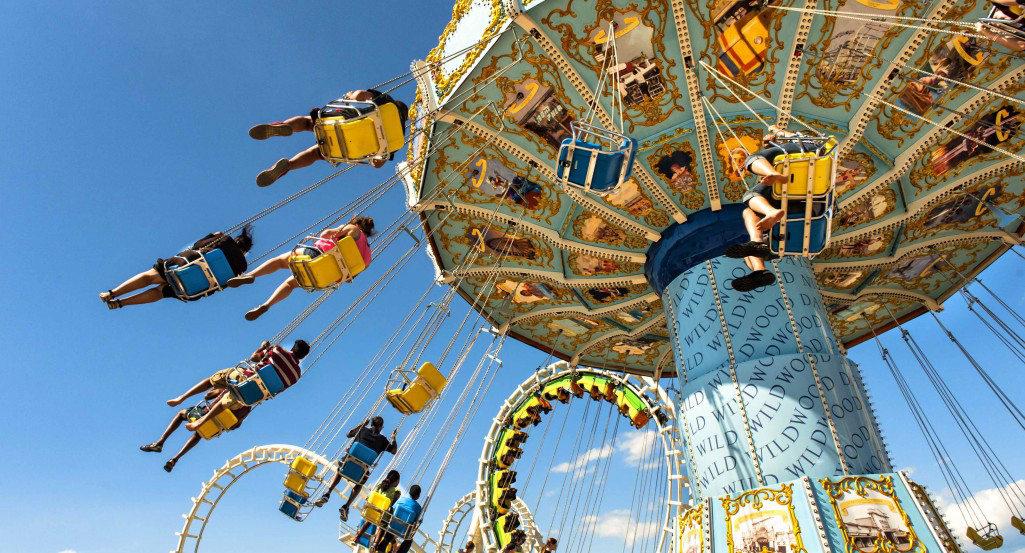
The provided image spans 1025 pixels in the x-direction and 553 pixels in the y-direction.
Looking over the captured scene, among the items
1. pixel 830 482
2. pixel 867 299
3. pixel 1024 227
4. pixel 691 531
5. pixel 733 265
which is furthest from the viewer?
pixel 867 299

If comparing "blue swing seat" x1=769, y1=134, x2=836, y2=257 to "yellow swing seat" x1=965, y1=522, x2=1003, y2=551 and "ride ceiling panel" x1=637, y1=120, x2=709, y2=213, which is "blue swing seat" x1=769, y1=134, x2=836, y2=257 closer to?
"ride ceiling panel" x1=637, y1=120, x2=709, y2=213

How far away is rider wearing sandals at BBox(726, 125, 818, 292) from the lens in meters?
5.10

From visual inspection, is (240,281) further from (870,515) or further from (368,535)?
(870,515)

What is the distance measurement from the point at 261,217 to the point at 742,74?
20.5ft

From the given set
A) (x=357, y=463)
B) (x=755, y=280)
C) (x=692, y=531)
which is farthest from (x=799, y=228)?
(x=357, y=463)

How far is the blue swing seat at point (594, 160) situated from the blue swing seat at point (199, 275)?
3597 mm

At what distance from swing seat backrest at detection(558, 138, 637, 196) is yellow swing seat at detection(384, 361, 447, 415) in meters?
4.60

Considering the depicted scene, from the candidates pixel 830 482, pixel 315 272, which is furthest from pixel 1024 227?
pixel 315 272

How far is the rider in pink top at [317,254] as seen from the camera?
6301mm

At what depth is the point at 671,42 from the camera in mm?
7336

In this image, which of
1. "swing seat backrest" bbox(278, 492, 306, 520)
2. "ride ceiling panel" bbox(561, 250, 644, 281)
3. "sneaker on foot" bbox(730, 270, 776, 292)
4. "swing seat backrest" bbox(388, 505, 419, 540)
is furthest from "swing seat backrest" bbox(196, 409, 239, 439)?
"sneaker on foot" bbox(730, 270, 776, 292)

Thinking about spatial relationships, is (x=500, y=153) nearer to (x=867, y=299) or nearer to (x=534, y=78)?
(x=534, y=78)

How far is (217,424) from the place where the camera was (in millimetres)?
7844

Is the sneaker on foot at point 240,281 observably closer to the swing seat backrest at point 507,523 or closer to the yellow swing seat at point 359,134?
the yellow swing seat at point 359,134
